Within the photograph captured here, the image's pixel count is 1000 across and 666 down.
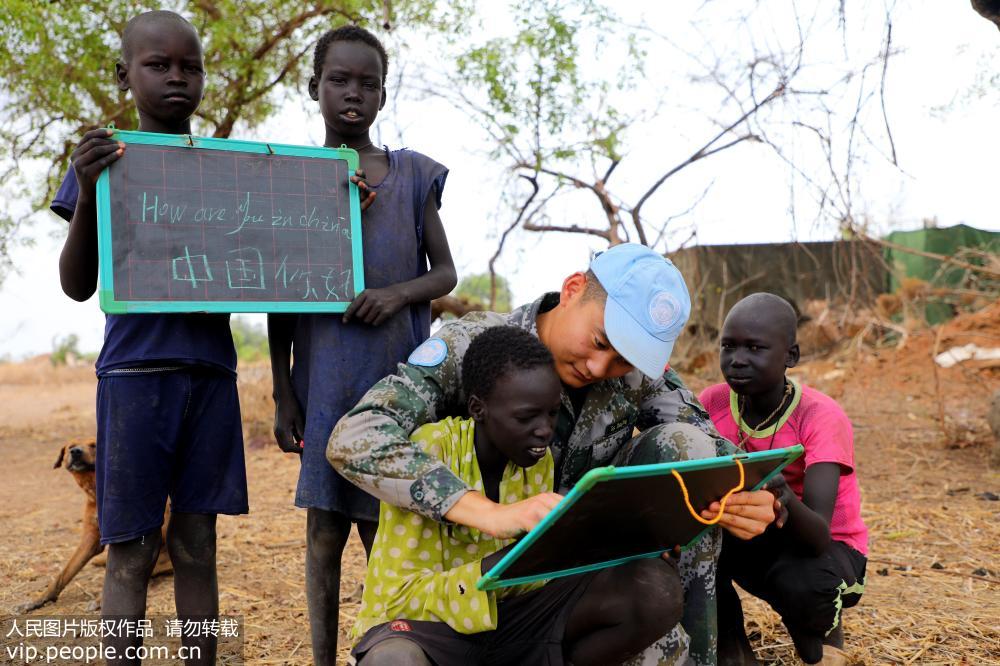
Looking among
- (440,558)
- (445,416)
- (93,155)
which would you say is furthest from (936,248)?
(93,155)

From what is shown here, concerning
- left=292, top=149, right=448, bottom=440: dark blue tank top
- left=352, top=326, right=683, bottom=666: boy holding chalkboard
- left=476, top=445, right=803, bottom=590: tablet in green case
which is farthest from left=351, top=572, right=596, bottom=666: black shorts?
left=292, top=149, right=448, bottom=440: dark blue tank top

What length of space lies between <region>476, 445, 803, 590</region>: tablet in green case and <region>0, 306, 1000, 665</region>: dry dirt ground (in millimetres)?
1241

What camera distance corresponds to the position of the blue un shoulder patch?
223cm

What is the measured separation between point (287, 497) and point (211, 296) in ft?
13.2

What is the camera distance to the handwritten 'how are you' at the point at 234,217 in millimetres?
2410

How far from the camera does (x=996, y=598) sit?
3455 mm

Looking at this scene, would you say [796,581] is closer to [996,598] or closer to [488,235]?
[996,598]

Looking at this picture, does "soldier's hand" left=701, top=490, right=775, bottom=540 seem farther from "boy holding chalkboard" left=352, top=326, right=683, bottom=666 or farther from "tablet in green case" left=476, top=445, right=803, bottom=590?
"boy holding chalkboard" left=352, top=326, right=683, bottom=666

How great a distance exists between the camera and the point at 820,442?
2.63 meters

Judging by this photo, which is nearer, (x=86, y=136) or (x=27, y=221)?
(x=86, y=136)

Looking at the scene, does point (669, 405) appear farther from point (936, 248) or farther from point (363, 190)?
point (936, 248)

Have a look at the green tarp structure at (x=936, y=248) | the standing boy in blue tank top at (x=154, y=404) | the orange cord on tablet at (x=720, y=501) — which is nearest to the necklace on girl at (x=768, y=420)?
the orange cord on tablet at (x=720, y=501)

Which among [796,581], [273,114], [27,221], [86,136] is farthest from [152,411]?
[27,221]

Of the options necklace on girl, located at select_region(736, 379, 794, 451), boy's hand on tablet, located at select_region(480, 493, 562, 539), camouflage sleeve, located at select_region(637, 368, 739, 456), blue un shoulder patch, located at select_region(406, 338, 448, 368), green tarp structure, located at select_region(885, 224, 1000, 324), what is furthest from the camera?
green tarp structure, located at select_region(885, 224, 1000, 324)
